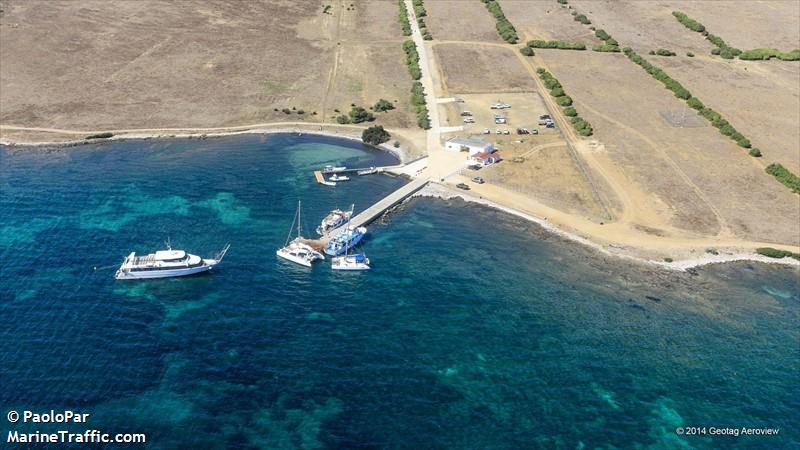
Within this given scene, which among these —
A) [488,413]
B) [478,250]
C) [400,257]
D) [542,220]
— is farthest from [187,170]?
[488,413]

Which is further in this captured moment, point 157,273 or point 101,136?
point 101,136

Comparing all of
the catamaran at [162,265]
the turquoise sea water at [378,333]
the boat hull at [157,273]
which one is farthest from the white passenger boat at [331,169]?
the boat hull at [157,273]

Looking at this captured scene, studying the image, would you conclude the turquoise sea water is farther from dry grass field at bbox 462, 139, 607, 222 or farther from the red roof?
the red roof

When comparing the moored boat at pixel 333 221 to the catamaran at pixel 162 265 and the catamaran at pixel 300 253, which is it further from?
the catamaran at pixel 162 265

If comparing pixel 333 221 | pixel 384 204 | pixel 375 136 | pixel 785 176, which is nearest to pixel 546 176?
pixel 384 204

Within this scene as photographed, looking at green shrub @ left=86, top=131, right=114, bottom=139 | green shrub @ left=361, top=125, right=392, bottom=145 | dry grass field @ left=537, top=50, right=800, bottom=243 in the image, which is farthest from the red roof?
green shrub @ left=86, top=131, right=114, bottom=139

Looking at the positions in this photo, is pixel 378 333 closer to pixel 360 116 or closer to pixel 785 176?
pixel 360 116
